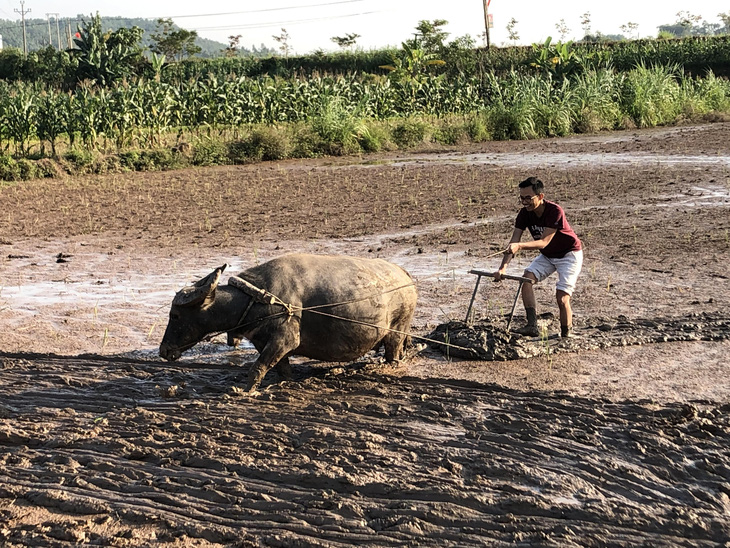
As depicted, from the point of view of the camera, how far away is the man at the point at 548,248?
6.66 meters

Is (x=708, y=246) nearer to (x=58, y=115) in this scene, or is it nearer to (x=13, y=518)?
(x=13, y=518)

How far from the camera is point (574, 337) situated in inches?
272

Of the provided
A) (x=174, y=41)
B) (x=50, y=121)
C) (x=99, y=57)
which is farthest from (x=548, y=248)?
(x=174, y=41)

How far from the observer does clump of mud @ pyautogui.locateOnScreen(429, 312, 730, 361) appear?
6.65 m

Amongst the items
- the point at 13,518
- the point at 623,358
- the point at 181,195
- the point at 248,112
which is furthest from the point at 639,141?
the point at 13,518

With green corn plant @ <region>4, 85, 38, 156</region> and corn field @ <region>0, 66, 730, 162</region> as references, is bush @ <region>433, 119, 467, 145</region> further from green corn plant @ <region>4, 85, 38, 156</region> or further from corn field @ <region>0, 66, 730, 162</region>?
green corn plant @ <region>4, 85, 38, 156</region>

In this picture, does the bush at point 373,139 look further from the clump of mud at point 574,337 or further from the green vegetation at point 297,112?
the clump of mud at point 574,337

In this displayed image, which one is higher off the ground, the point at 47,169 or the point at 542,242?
the point at 47,169

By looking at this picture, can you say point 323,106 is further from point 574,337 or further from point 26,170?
point 574,337

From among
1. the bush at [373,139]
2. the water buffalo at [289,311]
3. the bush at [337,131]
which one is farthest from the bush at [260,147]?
the water buffalo at [289,311]

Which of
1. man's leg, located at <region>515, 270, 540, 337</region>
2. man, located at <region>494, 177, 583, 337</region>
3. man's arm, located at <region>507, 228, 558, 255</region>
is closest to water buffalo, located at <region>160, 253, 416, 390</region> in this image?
man's arm, located at <region>507, 228, 558, 255</region>

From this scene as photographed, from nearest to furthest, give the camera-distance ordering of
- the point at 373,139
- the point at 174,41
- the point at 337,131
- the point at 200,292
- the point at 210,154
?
the point at 200,292 → the point at 210,154 → the point at 337,131 → the point at 373,139 → the point at 174,41

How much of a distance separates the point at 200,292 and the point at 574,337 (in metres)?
3.06

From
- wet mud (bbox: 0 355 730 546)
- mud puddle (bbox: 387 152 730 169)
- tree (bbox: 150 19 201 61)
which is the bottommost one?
wet mud (bbox: 0 355 730 546)
